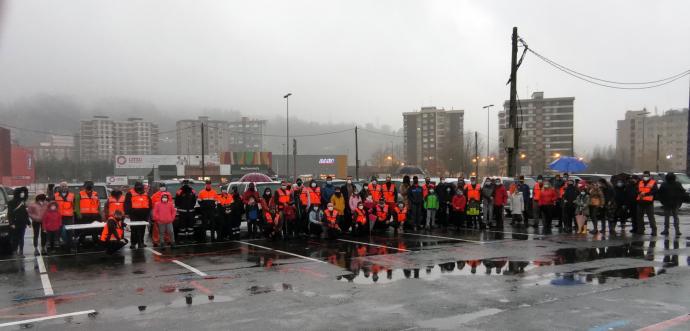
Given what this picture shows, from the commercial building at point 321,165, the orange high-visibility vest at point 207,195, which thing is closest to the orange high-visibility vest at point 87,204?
the orange high-visibility vest at point 207,195

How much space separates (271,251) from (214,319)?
619 cm

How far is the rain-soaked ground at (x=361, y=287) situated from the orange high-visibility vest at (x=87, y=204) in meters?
1.21

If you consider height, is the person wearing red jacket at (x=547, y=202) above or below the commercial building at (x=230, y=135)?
below

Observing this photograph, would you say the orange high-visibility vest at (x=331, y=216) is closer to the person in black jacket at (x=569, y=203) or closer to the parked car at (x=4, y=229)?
the person in black jacket at (x=569, y=203)

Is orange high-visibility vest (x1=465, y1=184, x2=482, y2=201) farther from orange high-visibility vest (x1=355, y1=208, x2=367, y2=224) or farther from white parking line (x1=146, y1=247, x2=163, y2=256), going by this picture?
white parking line (x1=146, y1=247, x2=163, y2=256)

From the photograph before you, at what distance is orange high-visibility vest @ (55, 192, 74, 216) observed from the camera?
539 inches

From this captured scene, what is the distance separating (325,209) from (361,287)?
291 inches

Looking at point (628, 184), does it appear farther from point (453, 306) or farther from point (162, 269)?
point (162, 269)

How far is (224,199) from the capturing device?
596 inches

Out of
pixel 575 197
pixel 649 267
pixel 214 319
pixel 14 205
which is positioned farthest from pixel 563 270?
pixel 14 205

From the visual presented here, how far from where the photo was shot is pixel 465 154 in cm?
8381

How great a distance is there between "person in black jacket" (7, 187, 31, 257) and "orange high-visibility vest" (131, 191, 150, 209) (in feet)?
8.55

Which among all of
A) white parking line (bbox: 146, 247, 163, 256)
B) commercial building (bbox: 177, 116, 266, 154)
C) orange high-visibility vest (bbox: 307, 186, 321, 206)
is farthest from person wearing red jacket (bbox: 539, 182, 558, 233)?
commercial building (bbox: 177, 116, 266, 154)

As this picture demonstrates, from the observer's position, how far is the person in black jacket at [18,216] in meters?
13.2
